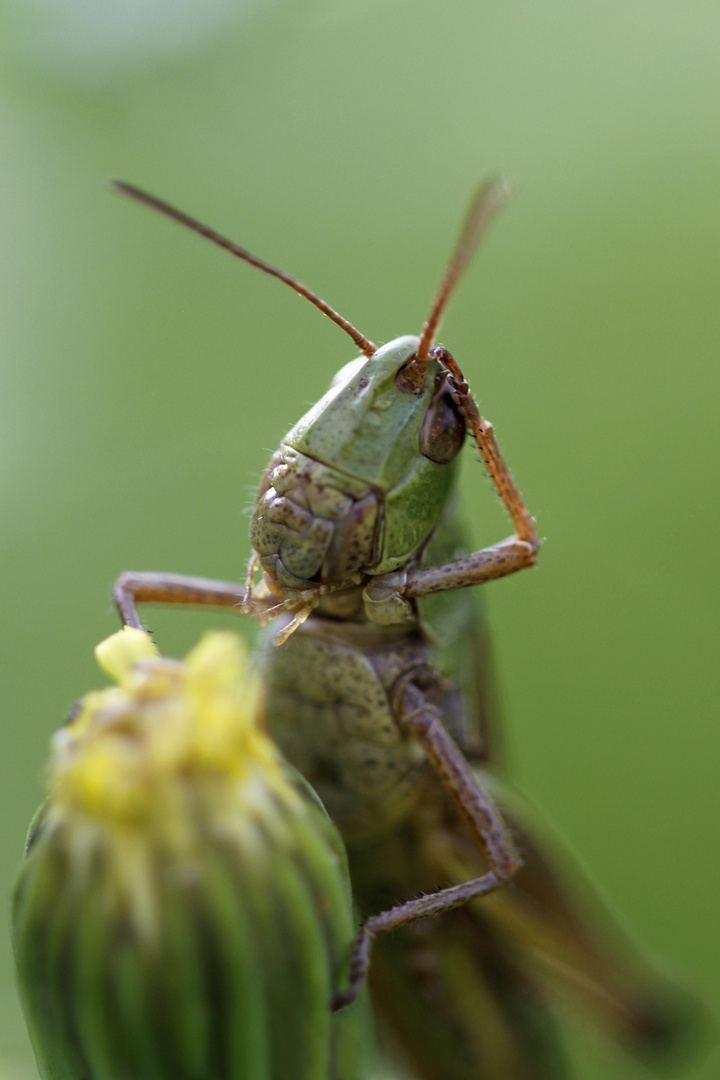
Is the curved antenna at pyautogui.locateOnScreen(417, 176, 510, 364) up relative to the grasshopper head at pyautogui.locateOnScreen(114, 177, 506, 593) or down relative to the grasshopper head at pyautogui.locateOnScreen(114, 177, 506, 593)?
up

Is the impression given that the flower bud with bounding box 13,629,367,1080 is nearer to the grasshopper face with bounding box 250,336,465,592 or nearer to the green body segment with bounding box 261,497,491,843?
the grasshopper face with bounding box 250,336,465,592

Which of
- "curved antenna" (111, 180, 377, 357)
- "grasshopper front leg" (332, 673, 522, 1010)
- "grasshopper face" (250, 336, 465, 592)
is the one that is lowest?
"grasshopper front leg" (332, 673, 522, 1010)

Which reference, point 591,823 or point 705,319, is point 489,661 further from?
point 705,319

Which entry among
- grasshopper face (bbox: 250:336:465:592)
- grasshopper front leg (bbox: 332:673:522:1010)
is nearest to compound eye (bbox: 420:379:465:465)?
grasshopper face (bbox: 250:336:465:592)

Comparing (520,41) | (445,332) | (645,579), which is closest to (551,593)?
(645,579)

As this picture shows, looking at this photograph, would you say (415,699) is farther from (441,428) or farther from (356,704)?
(441,428)

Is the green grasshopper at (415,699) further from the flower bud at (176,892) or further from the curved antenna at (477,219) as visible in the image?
the flower bud at (176,892)

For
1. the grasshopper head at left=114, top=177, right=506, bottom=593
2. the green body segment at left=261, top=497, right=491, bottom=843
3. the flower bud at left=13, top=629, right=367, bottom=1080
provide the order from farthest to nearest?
the green body segment at left=261, top=497, right=491, bottom=843
the grasshopper head at left=114, top=177, right=506, bottom=593
the flower bud at left=13, top=629, right=367, bottom=1080

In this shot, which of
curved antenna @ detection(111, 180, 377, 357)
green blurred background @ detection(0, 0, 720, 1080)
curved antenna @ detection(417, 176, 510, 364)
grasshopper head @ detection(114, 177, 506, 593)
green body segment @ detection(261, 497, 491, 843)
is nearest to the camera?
curved antenna @ detection(417, 176, 510, 364)
